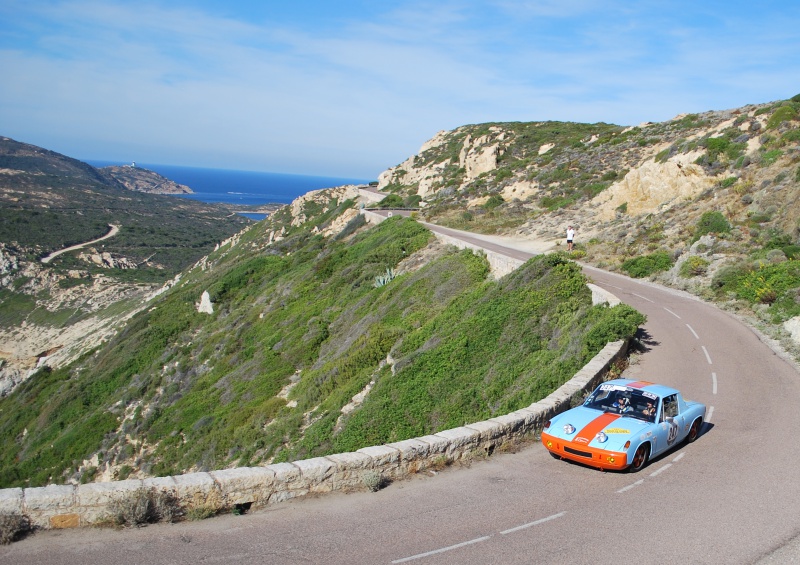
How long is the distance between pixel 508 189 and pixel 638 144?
11339 mm

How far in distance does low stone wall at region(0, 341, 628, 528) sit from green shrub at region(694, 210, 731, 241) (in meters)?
18.4

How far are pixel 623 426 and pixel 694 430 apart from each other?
1.74m

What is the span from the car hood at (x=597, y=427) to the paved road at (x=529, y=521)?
0.44 metres

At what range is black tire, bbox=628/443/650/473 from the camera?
7.44 meters

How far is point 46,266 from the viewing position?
284 ft

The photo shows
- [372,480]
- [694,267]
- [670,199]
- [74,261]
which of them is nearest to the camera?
[372,480]

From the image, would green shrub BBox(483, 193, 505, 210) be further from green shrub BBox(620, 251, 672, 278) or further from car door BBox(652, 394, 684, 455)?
car door BBox(652, 394, 684, 455)

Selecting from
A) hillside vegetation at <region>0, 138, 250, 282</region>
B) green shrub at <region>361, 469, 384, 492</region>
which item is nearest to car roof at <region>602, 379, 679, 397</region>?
green shrub at <region>361, 469, 384, 492</region>

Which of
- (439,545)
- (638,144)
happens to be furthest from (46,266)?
(439,545)

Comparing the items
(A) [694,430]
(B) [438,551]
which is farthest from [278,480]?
Result: (A) [694,430]

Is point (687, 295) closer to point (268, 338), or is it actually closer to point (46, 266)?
point (268, 338)

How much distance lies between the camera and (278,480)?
6.54 m

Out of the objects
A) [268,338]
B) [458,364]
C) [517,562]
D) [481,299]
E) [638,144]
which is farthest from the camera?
[638,144]

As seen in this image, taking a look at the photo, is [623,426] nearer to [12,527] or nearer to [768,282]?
[12,527]
